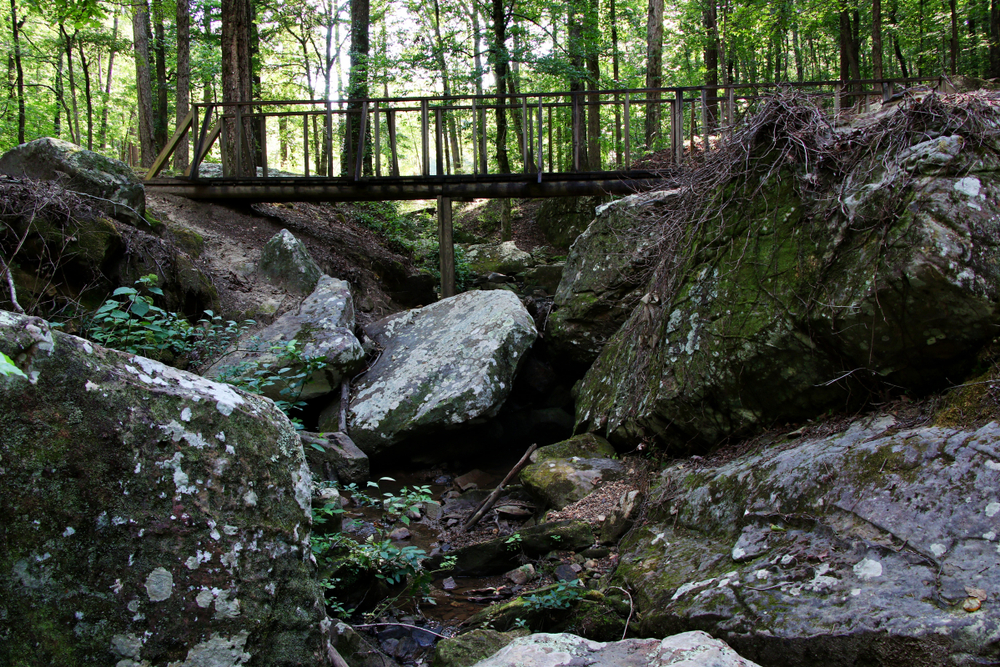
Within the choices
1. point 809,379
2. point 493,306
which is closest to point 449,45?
point 493,306

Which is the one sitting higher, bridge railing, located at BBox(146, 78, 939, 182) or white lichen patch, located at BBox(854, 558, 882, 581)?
bridge railing, located at BBox(146, 78, 939, 182)

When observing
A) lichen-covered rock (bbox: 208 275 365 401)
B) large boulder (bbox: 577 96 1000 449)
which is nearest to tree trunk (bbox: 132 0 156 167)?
lichen-covered rock (bbox: 208 275 365 401)

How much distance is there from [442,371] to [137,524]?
483 centimetres

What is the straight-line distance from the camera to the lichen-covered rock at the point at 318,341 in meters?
6.36

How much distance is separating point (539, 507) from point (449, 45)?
36.9 ft

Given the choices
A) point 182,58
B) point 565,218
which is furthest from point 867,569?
point 182,58

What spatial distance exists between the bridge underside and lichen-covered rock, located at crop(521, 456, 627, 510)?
5293mm

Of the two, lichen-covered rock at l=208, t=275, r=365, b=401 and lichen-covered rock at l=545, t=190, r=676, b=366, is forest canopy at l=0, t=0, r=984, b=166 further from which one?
lichen-covered rock at l=545, t=190, r=676, b=366

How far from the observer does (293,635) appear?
1914 millimetres

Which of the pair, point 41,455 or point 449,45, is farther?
point 449,45

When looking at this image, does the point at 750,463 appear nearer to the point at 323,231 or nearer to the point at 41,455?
the point at 41,455

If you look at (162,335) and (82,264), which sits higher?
(82,264)

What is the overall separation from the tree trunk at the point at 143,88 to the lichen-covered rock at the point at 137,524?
1415cm

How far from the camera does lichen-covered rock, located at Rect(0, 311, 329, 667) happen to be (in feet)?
5.47
